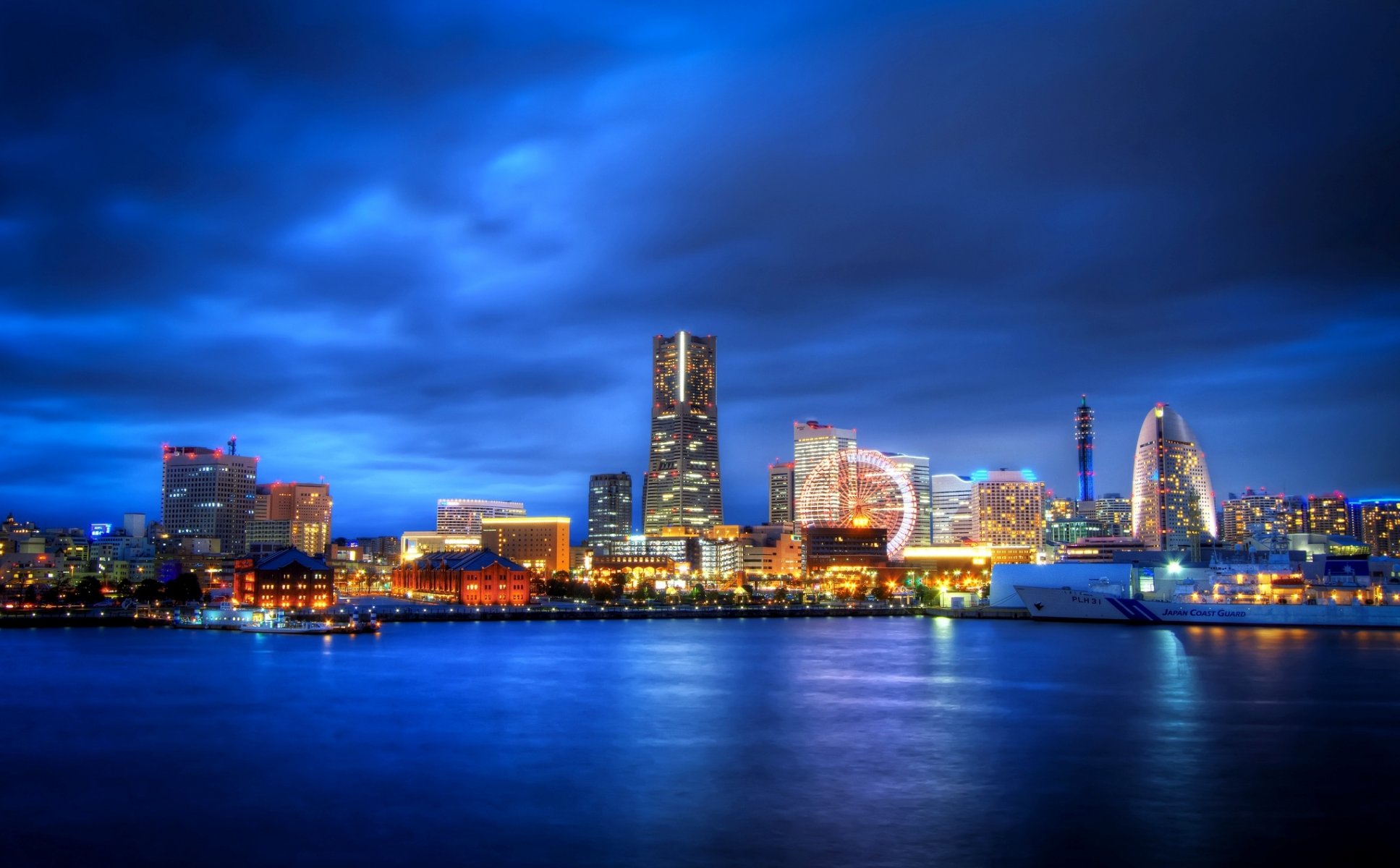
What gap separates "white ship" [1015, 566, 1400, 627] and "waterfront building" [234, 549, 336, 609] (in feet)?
193

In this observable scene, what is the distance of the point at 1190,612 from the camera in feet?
282

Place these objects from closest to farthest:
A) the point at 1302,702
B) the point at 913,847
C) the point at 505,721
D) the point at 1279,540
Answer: the point at 913,847, the point at 505,721, the point at 1302,702, the point at 1279,540

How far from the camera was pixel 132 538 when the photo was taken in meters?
190

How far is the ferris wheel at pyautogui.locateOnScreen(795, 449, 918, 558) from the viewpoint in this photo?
412ft

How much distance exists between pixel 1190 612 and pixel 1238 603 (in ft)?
14.6

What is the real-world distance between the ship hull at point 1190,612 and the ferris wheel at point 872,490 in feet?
100

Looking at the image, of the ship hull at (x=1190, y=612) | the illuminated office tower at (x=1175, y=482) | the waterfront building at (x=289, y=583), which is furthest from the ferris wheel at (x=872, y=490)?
the illuminated office tower at (x=1175, y=482)

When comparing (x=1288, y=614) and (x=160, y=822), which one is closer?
(x=160, y=822)

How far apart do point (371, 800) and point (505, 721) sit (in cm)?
1122

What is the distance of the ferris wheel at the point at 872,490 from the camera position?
4946 inches

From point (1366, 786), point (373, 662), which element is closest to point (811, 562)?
point (373, 662)

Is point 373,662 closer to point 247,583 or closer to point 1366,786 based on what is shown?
point 1366,786

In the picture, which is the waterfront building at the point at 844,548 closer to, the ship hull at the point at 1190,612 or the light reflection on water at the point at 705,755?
the ship hull at the point at 1190,612

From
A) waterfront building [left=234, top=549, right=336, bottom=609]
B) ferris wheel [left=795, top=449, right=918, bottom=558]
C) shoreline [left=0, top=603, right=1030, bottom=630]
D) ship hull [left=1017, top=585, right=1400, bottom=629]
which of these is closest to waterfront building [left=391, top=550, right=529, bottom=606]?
shoreline [left=0, top=603, right=1030, bottom=630]
